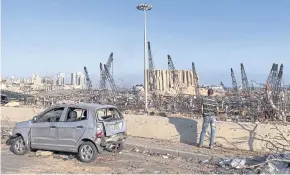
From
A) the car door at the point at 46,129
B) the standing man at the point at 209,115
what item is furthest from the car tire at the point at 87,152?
the standing man at the point at 209,115

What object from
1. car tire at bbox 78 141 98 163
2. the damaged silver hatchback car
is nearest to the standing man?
the damaged silver hatchback car

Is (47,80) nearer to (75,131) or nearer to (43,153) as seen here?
(43,153)

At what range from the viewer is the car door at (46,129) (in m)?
9.84

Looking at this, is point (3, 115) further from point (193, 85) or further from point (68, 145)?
point (193, 85)

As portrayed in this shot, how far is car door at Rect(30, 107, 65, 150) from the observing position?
32.3ft

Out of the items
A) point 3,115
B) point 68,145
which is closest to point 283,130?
A: point 68,145

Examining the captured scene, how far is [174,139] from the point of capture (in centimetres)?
1202

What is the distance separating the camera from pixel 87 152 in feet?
30.2

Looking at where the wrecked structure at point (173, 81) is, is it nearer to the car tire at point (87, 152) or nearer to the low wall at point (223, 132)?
the low wall at point (223, 132)

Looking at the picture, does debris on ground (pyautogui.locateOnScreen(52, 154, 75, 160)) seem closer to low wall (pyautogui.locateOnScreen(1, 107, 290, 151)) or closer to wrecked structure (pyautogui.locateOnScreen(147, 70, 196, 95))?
low wall (pyautogui.locateOnScreen(1, 107, 290, 151))

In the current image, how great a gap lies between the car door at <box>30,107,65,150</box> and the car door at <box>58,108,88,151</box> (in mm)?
193

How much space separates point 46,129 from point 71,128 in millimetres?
907

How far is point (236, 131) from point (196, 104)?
12.3 m

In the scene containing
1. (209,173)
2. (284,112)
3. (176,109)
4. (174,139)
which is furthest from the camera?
(176,109)
